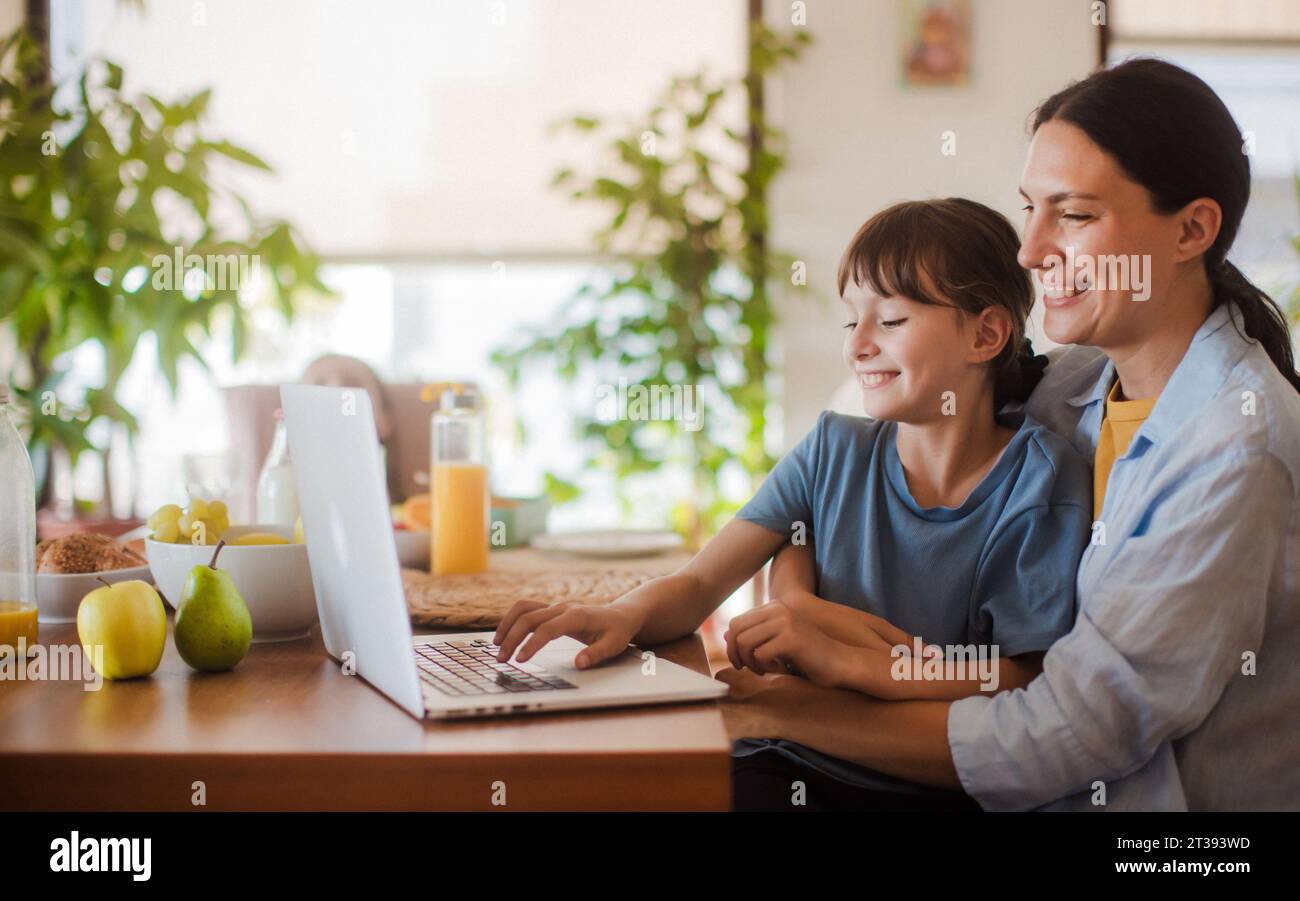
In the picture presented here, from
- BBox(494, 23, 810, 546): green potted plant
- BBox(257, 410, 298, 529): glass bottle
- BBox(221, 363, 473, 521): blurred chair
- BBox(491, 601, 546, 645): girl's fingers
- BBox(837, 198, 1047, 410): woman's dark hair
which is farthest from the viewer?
BBox(494, 23, 810, 546): green potted plant

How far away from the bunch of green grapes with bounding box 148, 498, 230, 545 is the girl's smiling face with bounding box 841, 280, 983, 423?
0.72m

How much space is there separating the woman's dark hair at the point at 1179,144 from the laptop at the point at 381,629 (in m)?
0.70

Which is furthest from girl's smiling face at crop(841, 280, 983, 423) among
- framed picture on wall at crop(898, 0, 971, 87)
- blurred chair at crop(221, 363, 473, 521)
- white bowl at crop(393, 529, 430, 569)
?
framed picture on wall at crop(898, 0, 971, 87)

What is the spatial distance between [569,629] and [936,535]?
47 cm

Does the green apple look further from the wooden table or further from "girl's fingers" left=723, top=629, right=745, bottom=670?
"girl's fingers" left=723, top=629, right=745, bottom=670

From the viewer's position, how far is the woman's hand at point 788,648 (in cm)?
104

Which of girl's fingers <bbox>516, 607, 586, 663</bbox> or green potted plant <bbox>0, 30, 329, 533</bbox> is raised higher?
green potted plant <bbox>0, 30, 329, 533</bbox>

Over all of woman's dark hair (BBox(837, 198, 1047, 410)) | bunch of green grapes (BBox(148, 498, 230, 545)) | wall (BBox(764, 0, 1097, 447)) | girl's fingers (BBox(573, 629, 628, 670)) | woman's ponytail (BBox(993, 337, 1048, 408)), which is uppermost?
wall (BBox(764, 0, 1097, 447))

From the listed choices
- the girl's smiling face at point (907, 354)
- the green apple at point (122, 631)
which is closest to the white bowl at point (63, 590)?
the green apple at point (122, 631)

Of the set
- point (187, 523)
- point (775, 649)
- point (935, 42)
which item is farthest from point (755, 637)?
point (935, 42)

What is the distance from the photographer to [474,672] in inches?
38.6

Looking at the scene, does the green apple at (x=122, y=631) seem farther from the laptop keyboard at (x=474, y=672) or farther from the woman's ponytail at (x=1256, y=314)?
the woman's ponytail at (x=1256, y=314)

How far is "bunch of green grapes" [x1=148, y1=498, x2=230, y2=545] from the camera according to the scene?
1.20 m
